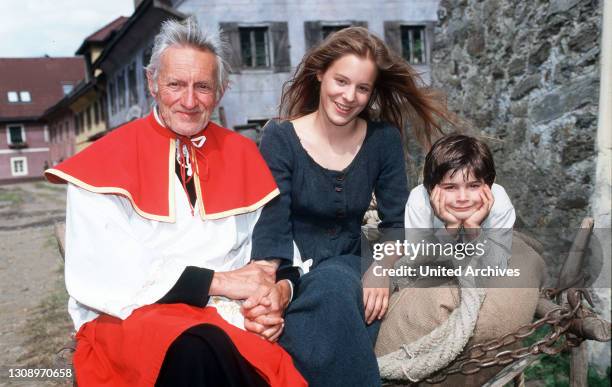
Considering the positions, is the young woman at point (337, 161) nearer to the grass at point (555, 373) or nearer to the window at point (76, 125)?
the grass at point (555, 373)

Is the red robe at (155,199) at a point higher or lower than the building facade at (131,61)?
lower

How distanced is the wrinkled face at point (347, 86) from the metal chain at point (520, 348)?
106 centimetres

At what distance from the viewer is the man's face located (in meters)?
2.16

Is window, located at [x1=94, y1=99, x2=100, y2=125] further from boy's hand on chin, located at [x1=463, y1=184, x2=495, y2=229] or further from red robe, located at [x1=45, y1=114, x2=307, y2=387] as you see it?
boy's hand on chin, located at [x1=463, y1=184, x2=495, y2=229]

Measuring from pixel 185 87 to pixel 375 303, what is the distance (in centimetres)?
112

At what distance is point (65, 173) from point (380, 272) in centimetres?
127

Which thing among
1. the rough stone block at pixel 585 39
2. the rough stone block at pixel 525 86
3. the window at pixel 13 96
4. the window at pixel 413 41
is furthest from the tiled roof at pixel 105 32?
the rough stone block at pixel 585 39

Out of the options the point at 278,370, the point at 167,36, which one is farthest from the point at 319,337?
the point at 167,36

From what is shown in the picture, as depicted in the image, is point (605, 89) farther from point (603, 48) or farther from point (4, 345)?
point (4, 345)

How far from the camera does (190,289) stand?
6.56ft

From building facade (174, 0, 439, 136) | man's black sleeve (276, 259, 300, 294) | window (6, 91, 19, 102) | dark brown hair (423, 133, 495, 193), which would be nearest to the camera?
dark brown hair (423, 133, 495, 193)

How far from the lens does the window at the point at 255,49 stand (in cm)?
1482

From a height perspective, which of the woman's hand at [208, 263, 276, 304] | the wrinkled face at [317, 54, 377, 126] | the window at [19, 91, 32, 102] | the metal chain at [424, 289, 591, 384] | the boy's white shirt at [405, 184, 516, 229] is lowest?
the metal chain at [424, 289, 591, 384]

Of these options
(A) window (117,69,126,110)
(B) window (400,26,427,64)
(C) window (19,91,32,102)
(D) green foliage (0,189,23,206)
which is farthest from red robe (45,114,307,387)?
(A) window (117,69,126,110)
